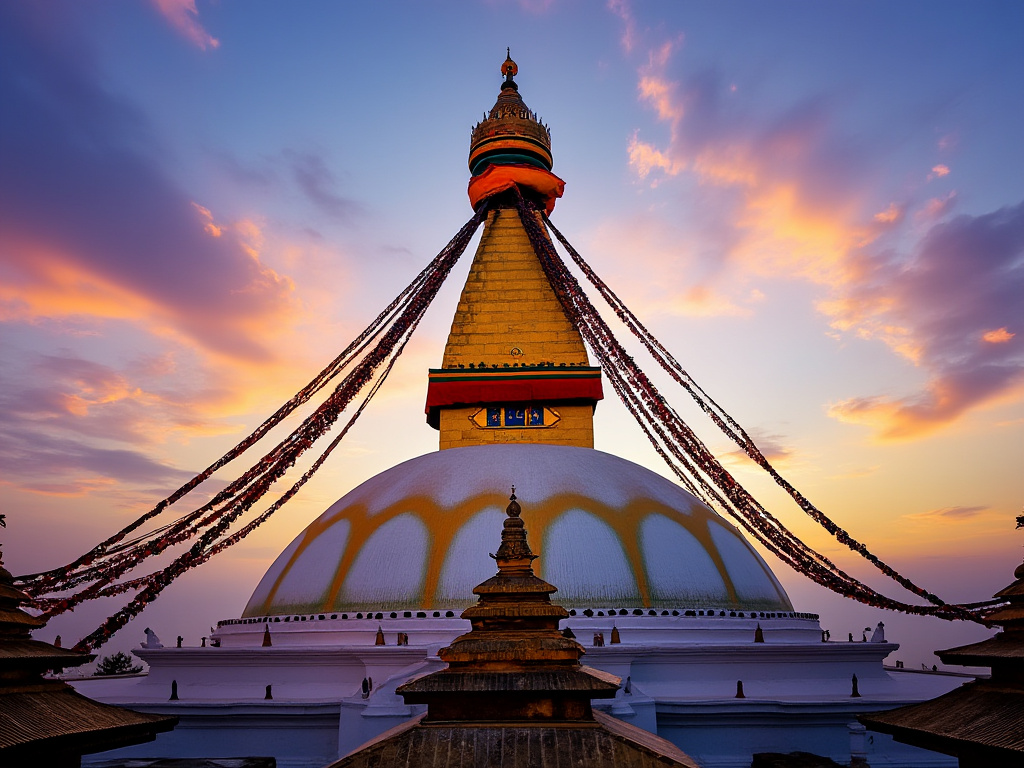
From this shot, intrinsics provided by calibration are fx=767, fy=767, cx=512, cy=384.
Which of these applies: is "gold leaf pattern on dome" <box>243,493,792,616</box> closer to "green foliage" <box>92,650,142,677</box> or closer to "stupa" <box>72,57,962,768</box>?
"stupa" <box>72,57,962,768</box>

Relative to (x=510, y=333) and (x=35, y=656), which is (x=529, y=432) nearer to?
(x=510, y=333)

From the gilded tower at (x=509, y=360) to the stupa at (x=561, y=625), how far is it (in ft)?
3.55

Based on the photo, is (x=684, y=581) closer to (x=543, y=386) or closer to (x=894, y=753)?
(x=894, y=753)

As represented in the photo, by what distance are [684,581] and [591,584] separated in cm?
146

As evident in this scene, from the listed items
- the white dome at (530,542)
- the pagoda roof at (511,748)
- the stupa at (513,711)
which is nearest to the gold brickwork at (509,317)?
the white dome at (530,542)

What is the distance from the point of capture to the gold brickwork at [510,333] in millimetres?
14969

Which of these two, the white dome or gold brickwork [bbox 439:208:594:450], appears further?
gold brickwork [bbox 439:208:594:450]

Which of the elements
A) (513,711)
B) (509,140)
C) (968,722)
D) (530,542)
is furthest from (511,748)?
(509,140)

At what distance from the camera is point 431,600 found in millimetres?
10445

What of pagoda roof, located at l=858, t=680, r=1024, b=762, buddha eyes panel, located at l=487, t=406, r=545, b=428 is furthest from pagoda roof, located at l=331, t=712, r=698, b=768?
buddha eyes panel, located at l=487, t=406, r=545, b=428

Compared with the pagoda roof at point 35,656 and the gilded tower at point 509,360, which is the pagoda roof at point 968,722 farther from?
the gilded tower at point 509,360

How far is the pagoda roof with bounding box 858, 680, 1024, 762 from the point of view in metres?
5.69

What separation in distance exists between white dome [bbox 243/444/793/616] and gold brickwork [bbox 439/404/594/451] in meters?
1.64

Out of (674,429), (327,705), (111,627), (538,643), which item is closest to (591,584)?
(674,429)
